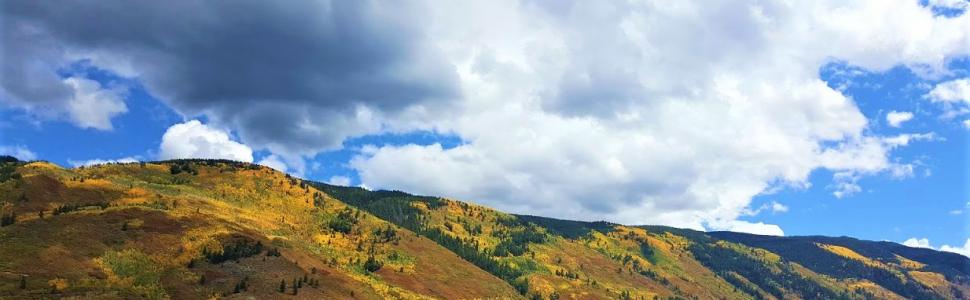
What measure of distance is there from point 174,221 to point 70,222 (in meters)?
13.8

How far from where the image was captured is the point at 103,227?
83.0 meters

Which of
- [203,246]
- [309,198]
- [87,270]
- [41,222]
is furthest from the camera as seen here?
[309,198]

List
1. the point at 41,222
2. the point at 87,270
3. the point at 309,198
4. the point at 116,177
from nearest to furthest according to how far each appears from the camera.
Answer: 1. the point at 87,270
2. the point at 41,222
3. the point at 116,177
4. the point at 309,198

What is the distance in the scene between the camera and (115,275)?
71.2 metres

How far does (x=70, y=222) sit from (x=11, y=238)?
29.8ft

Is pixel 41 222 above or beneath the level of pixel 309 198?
beneath

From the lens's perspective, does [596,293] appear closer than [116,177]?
No

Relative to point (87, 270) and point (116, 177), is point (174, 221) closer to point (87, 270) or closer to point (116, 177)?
point (87, 270)

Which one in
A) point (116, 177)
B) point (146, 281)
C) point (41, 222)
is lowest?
point (146, 281)

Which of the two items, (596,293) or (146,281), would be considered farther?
(596,293)

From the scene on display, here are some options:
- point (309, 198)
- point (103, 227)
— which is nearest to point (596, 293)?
point (309, 198)

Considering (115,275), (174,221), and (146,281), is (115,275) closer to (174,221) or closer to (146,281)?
(146,281)

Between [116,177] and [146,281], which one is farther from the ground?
[116,177]

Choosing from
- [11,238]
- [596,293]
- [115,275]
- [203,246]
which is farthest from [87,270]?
[596,293]
